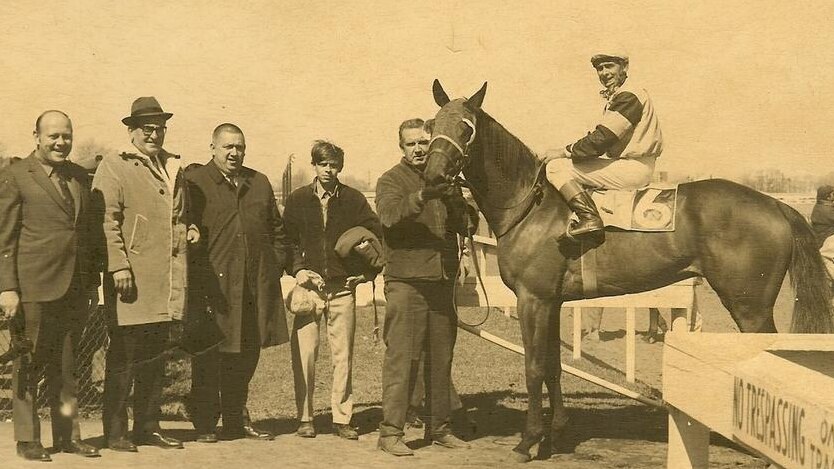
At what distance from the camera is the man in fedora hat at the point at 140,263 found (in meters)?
6.20

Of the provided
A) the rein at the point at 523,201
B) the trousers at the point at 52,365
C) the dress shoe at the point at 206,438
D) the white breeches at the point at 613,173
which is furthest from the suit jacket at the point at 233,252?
the white breeches at the point at 613,173

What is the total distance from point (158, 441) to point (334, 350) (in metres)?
1.29

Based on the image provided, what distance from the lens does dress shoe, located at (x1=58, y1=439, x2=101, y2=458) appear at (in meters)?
6.02

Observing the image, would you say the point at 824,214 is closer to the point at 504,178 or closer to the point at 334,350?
the point at 504,178

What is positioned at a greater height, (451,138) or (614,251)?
(451,138)

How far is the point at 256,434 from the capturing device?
6.86 meters

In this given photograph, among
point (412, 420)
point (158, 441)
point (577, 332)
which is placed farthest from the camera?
point (577, 332)

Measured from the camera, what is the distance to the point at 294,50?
10.8 m

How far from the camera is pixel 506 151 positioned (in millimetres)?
6801

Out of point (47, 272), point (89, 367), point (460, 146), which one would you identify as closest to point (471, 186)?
point (460, 146)

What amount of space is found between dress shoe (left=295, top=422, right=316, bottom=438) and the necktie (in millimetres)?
2090

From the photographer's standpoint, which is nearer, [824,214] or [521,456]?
[521,456]

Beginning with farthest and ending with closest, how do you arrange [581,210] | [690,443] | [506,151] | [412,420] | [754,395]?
[412,420] → [506,151] → [581,210] → [690,443] → [754,395]

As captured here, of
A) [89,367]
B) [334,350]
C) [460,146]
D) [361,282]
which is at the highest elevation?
[460,146]
